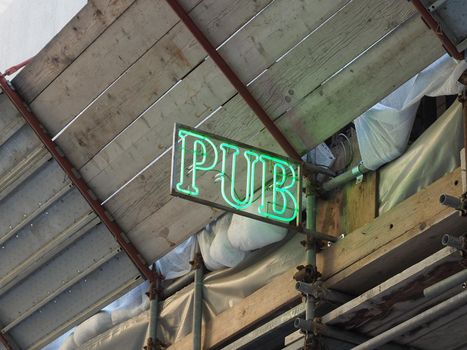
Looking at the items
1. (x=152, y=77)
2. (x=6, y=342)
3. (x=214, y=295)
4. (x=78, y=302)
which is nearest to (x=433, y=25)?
(x=152, y=77)

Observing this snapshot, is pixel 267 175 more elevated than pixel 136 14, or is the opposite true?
pixel 136 14

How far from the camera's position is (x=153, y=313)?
476 inches

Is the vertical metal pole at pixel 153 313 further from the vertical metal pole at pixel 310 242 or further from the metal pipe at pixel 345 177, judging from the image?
the metal pipe at pixel 345 177

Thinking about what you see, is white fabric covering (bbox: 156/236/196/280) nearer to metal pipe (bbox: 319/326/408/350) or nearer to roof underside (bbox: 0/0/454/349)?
roof underside (bbox: 0/0/454/349)

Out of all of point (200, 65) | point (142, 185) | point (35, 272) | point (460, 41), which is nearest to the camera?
point (460, 41)

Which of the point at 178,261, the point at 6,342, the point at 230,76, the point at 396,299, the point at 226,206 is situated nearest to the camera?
the point at 396,299

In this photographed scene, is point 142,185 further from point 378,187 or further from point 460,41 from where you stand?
point 460,41

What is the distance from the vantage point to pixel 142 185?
11773mm

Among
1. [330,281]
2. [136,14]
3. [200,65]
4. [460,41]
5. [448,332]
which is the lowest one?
[448,332]

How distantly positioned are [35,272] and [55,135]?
1783 millimetres

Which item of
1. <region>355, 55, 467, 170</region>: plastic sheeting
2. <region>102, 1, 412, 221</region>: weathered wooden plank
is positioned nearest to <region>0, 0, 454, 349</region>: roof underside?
<region>102, 1, 412, 221</region>: weathered wooden plank

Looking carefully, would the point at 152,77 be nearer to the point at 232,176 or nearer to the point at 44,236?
the point at 232,176

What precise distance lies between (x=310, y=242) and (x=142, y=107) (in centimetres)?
220

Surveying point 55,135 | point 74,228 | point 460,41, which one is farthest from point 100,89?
point 460,41
